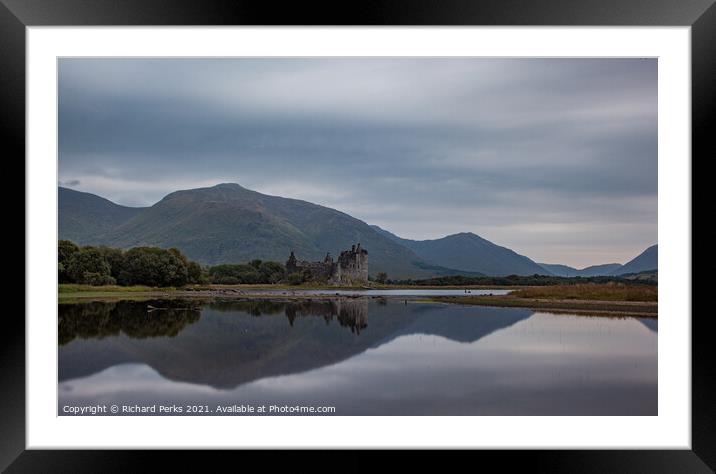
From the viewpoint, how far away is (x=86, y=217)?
618 inches

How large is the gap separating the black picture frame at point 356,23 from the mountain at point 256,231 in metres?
21.6

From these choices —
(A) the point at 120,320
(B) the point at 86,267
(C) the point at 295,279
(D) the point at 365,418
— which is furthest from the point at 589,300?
(C) the point at 295,279

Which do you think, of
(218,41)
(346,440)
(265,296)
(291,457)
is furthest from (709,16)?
(265,296)

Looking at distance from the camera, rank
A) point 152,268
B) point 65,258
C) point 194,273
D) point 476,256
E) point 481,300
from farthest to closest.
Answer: point 476,256
point 194,273
point 152,268
point 481,300
point 65,258

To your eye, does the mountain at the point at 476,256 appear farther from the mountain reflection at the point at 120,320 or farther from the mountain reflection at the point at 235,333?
the mountain reflection at the point at 120,320

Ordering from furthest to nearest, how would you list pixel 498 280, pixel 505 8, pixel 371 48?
pixel 498 280
pixel 371 48
pixel 505 8

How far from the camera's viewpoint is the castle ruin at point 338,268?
3077cm

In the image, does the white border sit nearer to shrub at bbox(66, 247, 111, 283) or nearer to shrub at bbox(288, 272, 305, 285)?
shrub at bbox(66, 247, 111, 283)

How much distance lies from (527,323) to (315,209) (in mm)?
30970

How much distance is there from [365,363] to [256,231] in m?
32.0

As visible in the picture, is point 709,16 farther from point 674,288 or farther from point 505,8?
point 674,288

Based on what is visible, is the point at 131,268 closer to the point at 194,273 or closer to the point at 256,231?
the point at 194,273

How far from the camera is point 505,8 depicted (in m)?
4.41

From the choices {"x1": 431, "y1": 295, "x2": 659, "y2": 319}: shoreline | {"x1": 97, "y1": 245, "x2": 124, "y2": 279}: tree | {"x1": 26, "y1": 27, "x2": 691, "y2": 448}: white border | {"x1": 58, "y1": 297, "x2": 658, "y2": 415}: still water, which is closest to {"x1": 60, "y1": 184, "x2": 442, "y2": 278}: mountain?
{"x1": 97, "y1": 245, "x2": 124, "y2": 279}: tree
